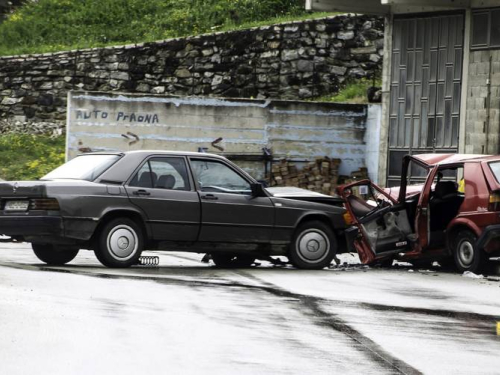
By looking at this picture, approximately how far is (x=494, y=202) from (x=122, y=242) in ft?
15.3

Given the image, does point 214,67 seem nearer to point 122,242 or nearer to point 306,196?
point 306,196

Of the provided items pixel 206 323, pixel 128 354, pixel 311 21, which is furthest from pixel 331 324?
pixel 311 21

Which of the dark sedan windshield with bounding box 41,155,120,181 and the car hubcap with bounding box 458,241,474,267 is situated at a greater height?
the dark sedan windshield with bounding box 41,155,120,181

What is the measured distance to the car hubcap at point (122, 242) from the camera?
15.1 meters

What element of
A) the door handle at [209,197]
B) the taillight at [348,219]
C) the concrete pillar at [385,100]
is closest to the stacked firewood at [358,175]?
the concrete pillar at [385,100]

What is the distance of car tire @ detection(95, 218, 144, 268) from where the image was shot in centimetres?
1508

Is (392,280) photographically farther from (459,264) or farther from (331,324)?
(331,324)

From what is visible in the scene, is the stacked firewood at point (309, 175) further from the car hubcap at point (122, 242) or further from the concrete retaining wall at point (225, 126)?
the car hubcap at point (122, 242)

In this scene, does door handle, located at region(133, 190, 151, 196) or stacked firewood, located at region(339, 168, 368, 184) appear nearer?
door handle, located at region(133, 190, 151, 196)

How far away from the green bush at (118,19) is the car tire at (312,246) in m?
20.0

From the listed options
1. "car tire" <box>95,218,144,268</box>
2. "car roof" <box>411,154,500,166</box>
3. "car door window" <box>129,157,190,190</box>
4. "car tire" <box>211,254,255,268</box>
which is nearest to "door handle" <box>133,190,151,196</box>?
"car door window" <box>129,157,190,190</box>

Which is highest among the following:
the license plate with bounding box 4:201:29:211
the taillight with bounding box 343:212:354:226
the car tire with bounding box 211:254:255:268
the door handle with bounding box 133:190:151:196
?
the door handle with bounding box 133:190:151:196

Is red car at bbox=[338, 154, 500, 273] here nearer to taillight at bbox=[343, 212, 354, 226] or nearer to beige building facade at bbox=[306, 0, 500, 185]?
taillight at bbox=[343, 212, 354, 226]

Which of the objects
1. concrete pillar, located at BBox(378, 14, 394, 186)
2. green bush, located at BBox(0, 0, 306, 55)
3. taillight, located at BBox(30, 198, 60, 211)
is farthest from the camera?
green bush, located at BBox(0, 0, 306, 55)
